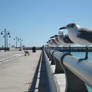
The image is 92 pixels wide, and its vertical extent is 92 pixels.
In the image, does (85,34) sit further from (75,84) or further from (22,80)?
(22,80)

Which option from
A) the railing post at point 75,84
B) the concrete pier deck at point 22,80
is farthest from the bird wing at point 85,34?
the concrete pier deck at point 22,80

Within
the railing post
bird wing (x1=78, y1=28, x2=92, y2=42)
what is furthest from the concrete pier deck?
bird wing (x1=78, y1=28, x2=92, y2=42)

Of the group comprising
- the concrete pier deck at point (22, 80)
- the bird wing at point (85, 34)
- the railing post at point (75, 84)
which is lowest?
the concrete pier deck at point (22, 80)

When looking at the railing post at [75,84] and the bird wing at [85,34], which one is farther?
the railing post at [75,84]

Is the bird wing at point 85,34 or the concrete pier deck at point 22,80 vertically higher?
the bird wing at point 85,34

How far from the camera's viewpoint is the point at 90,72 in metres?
2.11

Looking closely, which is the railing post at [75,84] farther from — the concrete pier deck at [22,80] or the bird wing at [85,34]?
the concrete pier deck at [22,80]

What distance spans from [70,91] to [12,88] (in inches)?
205

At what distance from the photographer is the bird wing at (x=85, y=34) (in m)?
3.19

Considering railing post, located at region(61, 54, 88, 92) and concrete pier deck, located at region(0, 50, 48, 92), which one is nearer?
railing post, located at region(61, 54, 88, 92)

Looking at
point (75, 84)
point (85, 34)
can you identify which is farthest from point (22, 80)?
point (85, 34)

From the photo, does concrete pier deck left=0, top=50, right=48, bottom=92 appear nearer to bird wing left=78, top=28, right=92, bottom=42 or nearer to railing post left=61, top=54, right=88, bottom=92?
railing post left=61, top=54, right=88, bottom=92

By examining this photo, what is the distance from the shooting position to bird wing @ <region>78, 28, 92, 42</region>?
3193mm

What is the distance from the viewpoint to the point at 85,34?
337cm
